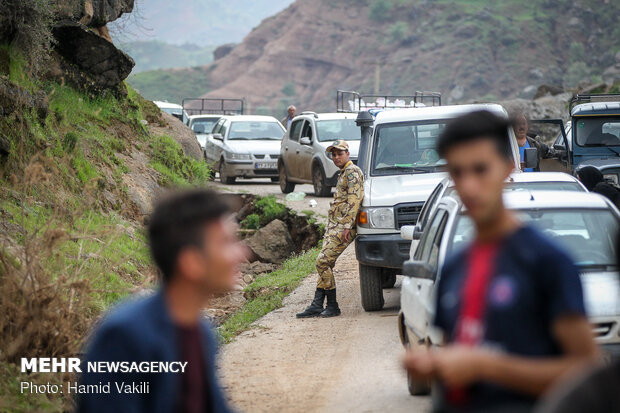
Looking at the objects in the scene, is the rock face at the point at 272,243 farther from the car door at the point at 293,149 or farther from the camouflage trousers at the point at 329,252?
the camouflage trousers at the point at 329,252

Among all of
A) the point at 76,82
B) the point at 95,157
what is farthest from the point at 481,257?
the point at 76,82

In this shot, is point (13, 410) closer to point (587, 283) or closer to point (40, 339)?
point (40, 339)

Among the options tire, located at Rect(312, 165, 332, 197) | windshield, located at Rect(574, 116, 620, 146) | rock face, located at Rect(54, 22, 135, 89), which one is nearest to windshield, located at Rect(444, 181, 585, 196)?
→ windshield, located at Rect(574, 116, 620, 146)

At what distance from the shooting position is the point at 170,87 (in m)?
126

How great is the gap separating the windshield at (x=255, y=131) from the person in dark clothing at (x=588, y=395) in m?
24.4

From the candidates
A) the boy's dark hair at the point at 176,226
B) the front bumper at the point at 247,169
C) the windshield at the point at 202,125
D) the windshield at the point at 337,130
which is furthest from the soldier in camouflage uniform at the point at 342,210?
the windshield at the point at 202,125

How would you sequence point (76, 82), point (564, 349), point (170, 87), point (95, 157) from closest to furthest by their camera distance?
point (564, 349), point (95, 157), point (76, 82), point (170, 87)

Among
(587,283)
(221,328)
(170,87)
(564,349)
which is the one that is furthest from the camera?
(170,87)

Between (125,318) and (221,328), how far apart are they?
8.25 metres

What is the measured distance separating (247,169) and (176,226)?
23.1 metres

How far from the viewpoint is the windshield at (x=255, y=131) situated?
87.7 feet

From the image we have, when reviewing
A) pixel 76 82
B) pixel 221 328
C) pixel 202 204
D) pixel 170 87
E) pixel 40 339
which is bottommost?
pixel 221 328

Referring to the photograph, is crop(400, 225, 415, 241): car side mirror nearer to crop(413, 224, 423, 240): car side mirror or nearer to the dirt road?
crop(413, 224, 423, 240): car side mirror

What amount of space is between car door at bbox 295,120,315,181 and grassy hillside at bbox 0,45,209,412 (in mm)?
2491
